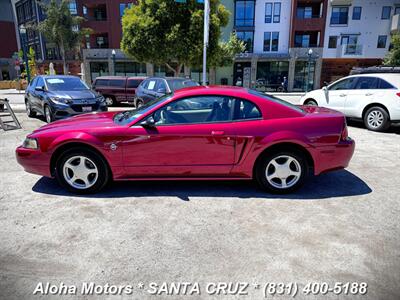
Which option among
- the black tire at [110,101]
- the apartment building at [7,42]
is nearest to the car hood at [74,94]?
the black tire at [110,101]

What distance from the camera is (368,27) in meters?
32.8

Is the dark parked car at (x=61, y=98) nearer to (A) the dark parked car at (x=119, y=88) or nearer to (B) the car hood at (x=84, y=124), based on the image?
(B) the car hood at (x=84, y=124)

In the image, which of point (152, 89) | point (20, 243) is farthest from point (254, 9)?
point (20, 243)

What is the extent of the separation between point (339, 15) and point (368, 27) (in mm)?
3608

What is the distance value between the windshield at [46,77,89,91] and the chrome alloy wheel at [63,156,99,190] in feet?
20.9

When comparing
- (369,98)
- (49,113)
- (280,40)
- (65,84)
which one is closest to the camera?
(369,98)

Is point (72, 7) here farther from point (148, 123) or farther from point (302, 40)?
point (148, 123)

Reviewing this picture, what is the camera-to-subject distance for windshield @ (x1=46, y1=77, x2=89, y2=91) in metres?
9.38

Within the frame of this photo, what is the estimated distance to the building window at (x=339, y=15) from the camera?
32.6 m

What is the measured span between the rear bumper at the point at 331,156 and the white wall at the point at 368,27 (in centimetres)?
3429

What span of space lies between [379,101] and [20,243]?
894 centimetres

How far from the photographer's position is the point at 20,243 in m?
2.97

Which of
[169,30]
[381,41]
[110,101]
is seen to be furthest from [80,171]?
[381,41]

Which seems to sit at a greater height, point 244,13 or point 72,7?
point 72,7
